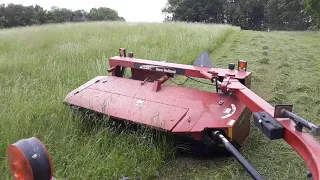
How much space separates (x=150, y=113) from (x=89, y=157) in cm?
66

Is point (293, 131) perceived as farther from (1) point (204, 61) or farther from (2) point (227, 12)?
(2) point (227, 12)

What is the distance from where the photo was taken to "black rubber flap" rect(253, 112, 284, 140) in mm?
1873

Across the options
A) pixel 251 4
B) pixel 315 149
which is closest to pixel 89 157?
pixel 315 149

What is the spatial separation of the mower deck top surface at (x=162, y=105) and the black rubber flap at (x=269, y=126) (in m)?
0.71

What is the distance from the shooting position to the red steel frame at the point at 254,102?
1699 mm

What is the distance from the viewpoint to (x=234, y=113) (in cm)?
284

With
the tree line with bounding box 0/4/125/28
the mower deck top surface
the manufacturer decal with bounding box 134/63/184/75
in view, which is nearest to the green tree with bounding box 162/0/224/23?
the tree line with bounding box 0/4/125/28

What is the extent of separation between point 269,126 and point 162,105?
1354 millimetres

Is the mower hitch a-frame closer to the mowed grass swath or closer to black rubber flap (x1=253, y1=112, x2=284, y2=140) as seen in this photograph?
black rubber flap (x1=253, y1=112, x2=284, y2=140)

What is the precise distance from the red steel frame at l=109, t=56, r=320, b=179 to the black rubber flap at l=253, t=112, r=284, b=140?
4 cm

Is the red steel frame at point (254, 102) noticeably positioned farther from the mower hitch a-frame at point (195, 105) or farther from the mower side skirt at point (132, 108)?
the mower side skirt at point (132, 108)

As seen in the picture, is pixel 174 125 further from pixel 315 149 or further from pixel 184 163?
pixel 315 149

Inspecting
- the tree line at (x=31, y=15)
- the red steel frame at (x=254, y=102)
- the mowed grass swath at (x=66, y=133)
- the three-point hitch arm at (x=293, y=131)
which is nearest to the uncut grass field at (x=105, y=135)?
the mowed grass swath at (x=66, y=133)

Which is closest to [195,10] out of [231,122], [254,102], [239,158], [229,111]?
[229,111]
